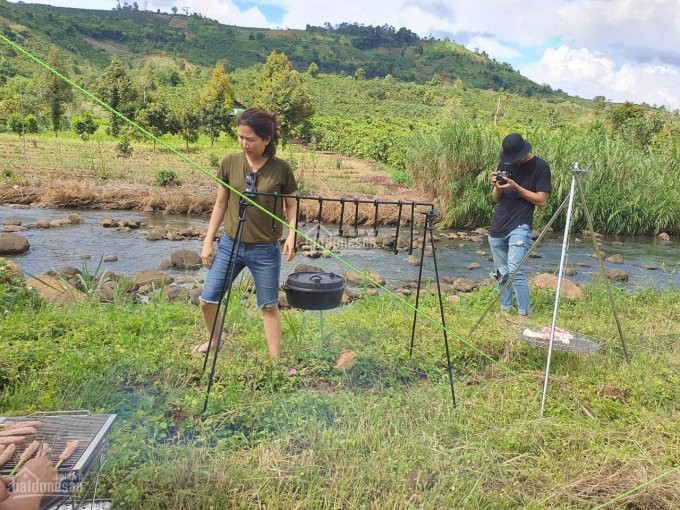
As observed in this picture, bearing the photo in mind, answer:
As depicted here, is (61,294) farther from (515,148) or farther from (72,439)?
(515,148)

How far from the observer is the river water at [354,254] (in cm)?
934

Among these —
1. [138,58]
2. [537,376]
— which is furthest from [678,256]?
[138,58]

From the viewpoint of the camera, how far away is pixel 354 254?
35.8 ft

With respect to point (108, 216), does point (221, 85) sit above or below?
above

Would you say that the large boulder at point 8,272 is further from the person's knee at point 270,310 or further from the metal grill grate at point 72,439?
the metal grill grate at point 72,439

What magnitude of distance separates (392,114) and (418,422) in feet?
152

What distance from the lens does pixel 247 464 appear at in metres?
2.66

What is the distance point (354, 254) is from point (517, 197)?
6150 mm

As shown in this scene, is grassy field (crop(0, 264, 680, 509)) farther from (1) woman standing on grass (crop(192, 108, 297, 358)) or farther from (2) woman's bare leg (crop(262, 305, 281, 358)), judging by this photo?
(1) woman standing on grass (crop(192, 108, 297, 358))

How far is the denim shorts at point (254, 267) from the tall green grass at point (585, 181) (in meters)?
9.78

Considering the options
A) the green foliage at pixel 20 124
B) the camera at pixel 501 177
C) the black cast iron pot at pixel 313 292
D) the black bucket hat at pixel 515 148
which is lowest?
the black cast iron pot at pixel 313 292

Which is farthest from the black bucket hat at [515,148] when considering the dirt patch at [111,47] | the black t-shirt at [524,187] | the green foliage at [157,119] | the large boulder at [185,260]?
the dirt patch at [111,47]

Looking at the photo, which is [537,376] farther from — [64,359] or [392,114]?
[392,114]

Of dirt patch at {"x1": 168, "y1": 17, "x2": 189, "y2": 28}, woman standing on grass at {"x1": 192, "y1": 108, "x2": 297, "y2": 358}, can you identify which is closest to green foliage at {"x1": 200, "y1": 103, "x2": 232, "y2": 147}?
woman standing on grass at {"x1": 192, "y1": 108, "x2": 297, "y2": 358}
